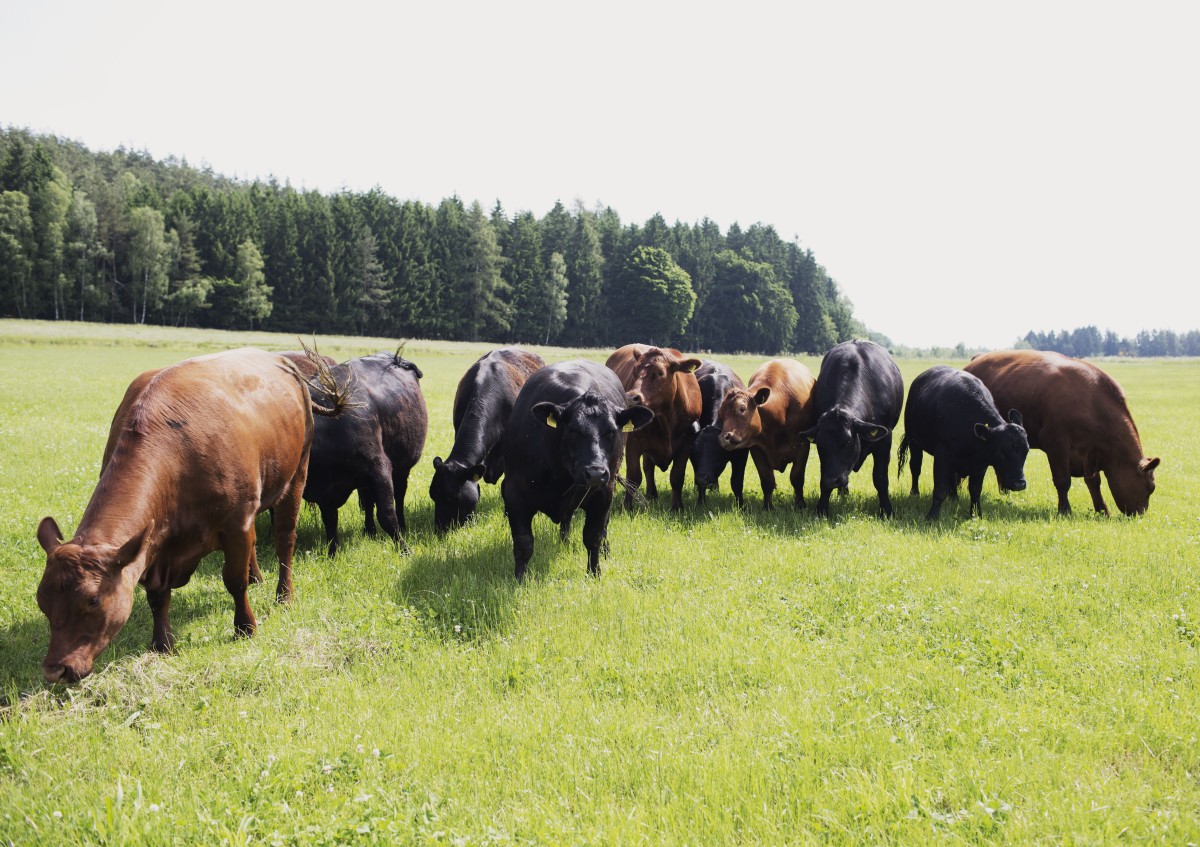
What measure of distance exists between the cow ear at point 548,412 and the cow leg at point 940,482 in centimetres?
610

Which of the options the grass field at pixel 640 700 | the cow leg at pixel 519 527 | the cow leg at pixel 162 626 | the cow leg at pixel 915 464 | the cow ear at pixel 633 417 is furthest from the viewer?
the cow leg at pixel 915 464

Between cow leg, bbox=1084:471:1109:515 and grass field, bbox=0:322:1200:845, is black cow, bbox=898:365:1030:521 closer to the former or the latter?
grass field, bbox=0:322:1200:845

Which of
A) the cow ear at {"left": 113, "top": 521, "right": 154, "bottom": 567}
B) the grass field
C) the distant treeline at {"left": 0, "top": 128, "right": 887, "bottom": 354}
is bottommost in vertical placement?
the grass field

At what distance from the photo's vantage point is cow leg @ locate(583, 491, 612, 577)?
7.51 metres

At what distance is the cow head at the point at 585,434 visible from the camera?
676cm

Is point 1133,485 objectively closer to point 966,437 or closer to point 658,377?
point 966,437

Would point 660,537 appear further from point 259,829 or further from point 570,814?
point 259,829

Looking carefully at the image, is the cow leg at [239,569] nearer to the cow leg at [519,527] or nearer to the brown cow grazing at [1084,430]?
the cow leg at [519,527]

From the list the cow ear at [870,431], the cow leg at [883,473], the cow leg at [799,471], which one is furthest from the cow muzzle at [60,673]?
the cow leg at [883,473]

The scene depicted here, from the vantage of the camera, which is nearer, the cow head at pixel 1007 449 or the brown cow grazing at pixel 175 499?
the brown cow grazing at pixel 175 499

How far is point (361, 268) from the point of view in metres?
80.6

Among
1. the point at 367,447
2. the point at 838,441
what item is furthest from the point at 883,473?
the point at 367,447

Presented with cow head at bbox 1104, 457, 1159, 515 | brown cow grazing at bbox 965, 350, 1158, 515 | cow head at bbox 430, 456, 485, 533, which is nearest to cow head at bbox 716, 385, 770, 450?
cow head at bbox 430, 456, 485, 533

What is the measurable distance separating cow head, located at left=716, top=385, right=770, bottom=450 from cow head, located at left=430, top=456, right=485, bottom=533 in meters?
3.62
